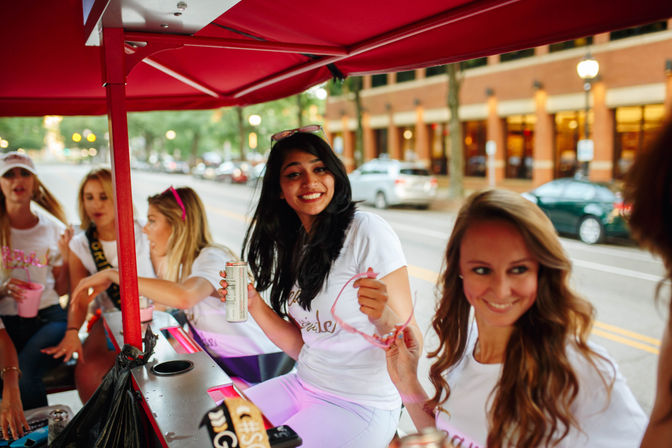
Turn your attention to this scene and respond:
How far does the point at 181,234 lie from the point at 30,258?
1448mm

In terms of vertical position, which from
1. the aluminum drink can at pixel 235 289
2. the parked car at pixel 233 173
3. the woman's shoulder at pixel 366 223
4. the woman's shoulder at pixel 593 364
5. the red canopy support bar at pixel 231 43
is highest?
the parked car at pixel 233 173

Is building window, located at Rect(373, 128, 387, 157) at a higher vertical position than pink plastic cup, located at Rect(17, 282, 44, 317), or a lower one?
higher

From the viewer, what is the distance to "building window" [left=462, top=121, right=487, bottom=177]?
24.4m

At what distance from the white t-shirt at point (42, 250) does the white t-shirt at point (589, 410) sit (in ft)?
11.7

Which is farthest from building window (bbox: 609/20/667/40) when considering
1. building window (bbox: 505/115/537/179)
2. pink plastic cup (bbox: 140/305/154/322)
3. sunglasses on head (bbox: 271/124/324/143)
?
pink plastic cup (bbox: 140/305/154/322)

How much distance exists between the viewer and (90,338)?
386 centimetres

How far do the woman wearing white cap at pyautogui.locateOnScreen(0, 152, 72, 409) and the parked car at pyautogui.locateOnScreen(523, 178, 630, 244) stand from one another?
10.4 meters

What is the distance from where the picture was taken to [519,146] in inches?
891

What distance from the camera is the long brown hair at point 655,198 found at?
3.67ft

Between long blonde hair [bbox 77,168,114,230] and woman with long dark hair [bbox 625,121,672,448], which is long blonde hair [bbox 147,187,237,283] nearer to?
long blonde hair [bbox 77,168,114,230]

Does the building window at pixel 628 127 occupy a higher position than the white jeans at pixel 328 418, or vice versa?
the building window at pixel 628 127

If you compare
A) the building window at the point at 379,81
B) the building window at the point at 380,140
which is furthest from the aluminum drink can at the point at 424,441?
the building window at the point at 380,140

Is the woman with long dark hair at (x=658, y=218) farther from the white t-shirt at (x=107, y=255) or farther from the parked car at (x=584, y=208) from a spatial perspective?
the parked car at (x=584, y=208)

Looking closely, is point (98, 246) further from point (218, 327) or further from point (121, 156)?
point (121, 156)
